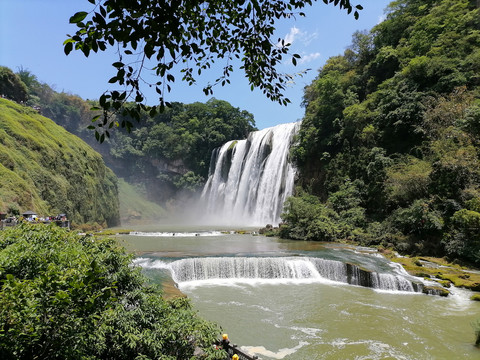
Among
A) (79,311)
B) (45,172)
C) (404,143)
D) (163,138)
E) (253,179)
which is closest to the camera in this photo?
(79,311)

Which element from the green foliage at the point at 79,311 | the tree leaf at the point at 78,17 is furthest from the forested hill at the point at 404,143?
the tree leaf at the point at 78,17

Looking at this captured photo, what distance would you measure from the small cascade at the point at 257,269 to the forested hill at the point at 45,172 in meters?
11.5

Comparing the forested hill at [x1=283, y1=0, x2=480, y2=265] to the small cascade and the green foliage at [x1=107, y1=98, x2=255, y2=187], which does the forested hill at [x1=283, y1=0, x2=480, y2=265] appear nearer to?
the small cascade

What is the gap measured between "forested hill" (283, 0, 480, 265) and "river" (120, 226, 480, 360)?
3.78 meters

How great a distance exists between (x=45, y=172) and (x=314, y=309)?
24517 millimetres

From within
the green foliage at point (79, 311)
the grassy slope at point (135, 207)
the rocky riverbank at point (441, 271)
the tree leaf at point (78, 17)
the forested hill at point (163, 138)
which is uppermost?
the forested hill at point (163, 138)

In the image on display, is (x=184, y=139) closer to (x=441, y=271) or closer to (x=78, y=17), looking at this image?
(x=441, y=271)

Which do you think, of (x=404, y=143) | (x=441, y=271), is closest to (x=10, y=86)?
(x=404, y=143)

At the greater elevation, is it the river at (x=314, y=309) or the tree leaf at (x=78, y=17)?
the tree leaf at (x=78, y=17)

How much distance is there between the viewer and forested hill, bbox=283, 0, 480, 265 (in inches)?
608

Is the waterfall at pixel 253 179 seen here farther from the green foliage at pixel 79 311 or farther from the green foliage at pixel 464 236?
the green foliage at pixel 79 311

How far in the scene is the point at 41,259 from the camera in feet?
11.9

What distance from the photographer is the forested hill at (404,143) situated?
15.5 m

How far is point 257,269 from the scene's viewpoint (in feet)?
44.5
